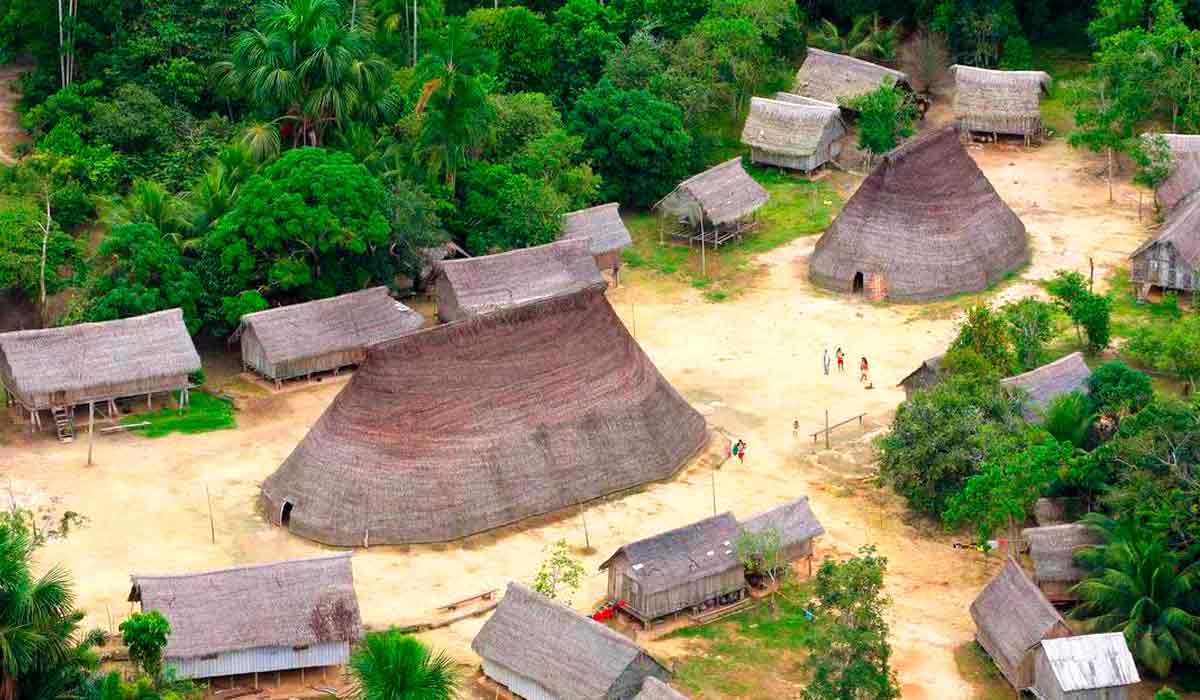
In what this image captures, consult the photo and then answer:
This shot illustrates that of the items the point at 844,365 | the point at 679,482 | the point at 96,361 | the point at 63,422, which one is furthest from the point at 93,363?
the point at 844,365

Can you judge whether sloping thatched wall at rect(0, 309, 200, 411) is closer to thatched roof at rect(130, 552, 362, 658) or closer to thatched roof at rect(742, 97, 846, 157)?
thatched roof at rect(130, 552, 362, 658)

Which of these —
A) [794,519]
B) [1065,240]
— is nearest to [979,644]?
[794,519]

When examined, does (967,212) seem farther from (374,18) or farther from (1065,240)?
(374,18)

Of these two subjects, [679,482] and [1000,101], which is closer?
[679,482]

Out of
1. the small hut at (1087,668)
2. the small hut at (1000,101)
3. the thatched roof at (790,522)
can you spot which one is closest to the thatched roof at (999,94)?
the small hut at (1000,101)

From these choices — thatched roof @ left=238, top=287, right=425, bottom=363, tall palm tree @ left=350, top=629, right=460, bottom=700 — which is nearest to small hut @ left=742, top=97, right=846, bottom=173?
thatched roof @ left=238, top=287, right=425, bottom=363

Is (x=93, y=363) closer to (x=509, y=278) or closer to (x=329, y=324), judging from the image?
(x=329, y=324)

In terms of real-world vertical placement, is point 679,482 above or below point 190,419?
below
